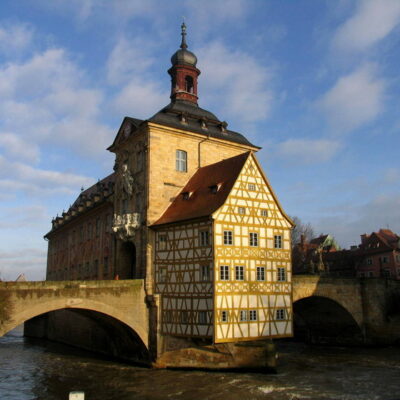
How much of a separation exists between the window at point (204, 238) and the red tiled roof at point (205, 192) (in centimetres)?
91

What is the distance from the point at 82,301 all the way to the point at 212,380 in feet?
25.1

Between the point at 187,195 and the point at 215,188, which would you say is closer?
the point at 215,188

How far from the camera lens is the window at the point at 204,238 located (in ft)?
79.5

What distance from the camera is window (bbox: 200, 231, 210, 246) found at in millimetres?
24220

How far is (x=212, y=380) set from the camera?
2288 centimetres

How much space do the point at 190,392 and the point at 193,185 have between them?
481 inches

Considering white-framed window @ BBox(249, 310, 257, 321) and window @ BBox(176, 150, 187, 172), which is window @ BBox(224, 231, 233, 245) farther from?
window @ BBox(176, 150, 187, 172)

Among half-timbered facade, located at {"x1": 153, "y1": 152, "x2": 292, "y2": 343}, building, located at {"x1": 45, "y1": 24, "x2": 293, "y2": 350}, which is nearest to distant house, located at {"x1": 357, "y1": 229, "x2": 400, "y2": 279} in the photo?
building, located at {"x1": 45, "y1": 24, "x2": 293, "y2": 350}

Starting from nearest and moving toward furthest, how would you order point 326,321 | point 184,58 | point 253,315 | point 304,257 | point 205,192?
A: point 253,315, point 205,192, point 184,58, point 326,321, point 304,257

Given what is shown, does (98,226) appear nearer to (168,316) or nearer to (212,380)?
(168,316)

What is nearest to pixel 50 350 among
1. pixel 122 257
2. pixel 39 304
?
pixel 122 257

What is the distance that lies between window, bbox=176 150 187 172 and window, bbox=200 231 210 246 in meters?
6.43

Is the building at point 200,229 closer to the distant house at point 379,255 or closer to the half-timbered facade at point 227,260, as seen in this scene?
the half-timbered facade at point 227,260

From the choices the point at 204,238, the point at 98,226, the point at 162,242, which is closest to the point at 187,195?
the point at 162,242
